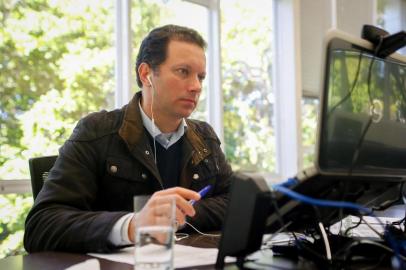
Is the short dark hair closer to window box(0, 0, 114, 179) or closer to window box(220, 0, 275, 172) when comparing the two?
window box(0, 0, 114, 179)

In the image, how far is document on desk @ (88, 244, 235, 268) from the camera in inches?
32.4

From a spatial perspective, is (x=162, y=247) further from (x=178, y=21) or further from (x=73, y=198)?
(x=178, y=21)

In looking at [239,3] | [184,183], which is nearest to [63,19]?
[184,183]

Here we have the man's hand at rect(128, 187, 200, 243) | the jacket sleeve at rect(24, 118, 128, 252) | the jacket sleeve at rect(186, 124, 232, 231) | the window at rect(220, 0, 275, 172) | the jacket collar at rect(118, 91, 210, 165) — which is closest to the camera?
the man's hand at rect(128, 187, 200, 243)

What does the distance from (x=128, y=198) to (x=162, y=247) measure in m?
0.75

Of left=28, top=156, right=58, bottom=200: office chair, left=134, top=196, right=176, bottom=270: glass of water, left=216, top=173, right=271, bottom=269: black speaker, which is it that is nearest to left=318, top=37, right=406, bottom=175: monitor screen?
left=216, top=173, right=271, bottom=269: black speaker

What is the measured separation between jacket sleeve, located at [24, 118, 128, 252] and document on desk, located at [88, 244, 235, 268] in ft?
0.15

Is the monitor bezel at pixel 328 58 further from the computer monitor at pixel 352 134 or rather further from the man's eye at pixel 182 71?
the man's eye at pixel 182 71

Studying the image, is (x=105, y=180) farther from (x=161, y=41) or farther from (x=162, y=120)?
(x=161, y=41)

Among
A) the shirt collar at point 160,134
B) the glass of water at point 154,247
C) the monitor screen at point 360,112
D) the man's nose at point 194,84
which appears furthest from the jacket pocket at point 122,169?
the monitor screen at point 360,112

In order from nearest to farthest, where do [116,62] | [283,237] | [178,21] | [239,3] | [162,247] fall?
[162,247] → [283,237] → [116,62] → [178,21] → [239,3]

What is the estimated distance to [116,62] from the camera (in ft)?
9.55

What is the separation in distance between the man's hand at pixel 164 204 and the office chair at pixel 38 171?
0.68m

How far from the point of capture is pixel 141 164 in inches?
54.8
